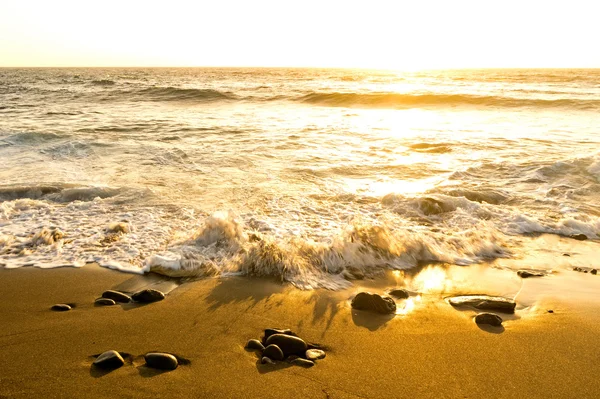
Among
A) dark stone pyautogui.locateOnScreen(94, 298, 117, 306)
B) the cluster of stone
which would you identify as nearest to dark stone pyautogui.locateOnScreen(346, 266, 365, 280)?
the cluster of stone

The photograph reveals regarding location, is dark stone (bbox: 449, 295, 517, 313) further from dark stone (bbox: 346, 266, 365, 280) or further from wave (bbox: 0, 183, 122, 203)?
wave (bbox: 0, 183, 122, 203)

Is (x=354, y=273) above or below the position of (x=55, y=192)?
below

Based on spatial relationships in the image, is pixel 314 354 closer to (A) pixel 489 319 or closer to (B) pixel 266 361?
(B) pixel 266 361

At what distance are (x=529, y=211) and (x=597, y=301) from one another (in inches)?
106

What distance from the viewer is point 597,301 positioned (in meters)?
3.63

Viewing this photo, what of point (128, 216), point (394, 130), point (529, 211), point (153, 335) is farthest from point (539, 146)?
point (153, 335)

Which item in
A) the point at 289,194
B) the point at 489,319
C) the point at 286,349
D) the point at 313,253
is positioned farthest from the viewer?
the point at 289,194

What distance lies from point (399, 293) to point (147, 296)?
7.08 ft

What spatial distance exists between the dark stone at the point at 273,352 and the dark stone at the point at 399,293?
139 cm

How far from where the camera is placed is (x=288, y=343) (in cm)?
282

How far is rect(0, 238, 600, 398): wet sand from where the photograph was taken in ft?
7.97

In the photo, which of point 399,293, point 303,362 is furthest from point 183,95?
point 303,362

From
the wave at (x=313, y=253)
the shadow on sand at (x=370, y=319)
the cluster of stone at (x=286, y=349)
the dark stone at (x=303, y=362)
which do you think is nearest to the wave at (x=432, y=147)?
the wave at (x=313, y=253)

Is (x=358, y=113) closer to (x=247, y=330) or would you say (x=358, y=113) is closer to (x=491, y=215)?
(x=491, y=215)
